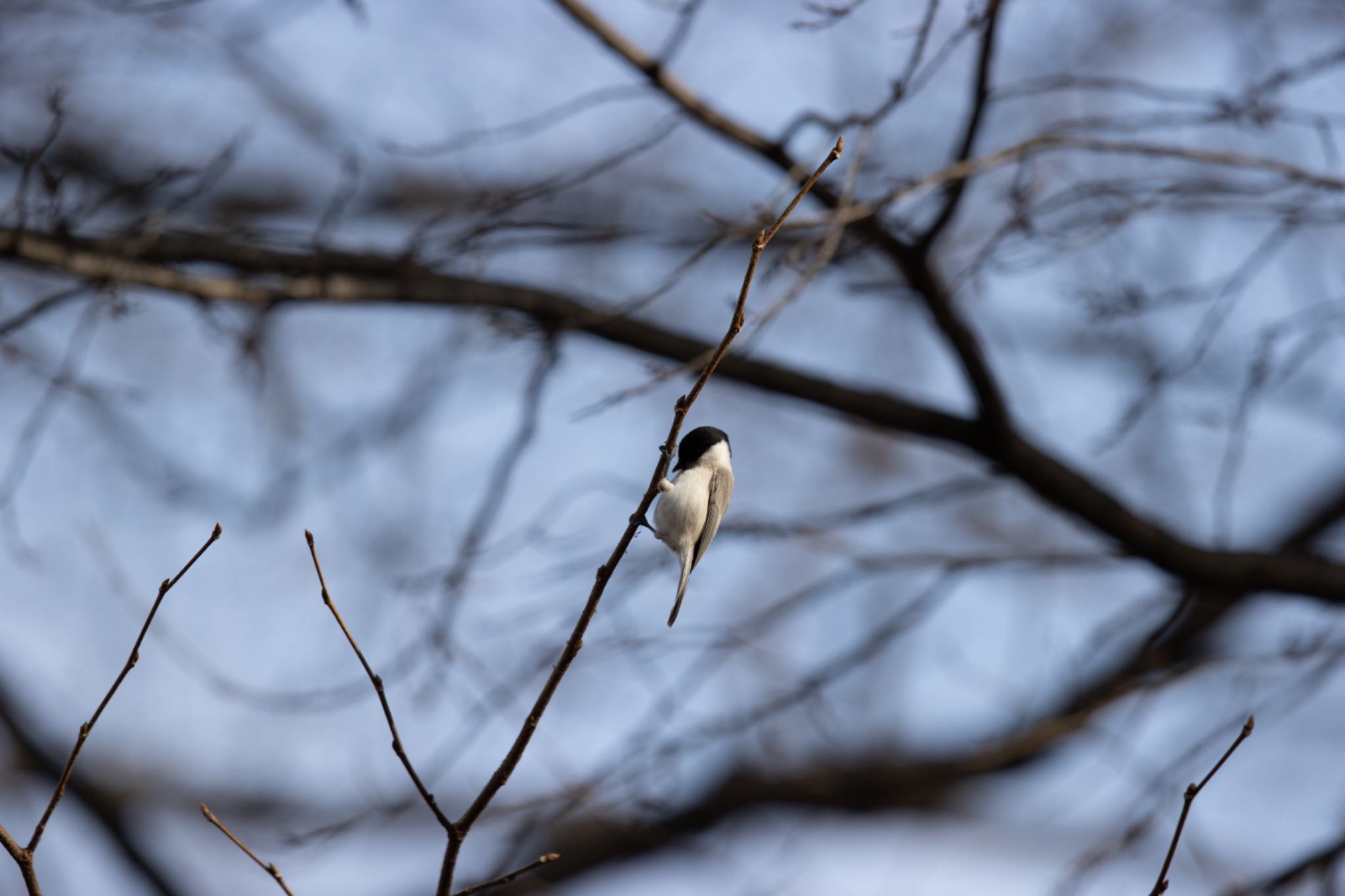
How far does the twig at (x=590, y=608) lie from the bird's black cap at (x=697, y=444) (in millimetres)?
783

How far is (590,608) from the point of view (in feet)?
5.64

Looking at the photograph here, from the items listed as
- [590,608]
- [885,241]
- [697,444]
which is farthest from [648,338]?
[590,608]

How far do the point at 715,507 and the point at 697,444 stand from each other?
0.51ft

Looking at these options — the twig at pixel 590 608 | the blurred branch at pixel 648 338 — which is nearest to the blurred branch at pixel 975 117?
the blurred branch at pixel 648 338

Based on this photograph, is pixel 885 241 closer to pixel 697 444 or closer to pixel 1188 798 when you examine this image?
pixel 697 444

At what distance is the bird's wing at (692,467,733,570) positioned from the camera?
265 cm

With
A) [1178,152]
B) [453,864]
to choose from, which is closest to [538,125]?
[1178,152]

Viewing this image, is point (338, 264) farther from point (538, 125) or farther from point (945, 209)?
point (945, 209)

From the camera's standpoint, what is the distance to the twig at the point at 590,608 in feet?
5.45

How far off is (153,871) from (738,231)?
4.22m

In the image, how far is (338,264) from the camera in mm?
4051

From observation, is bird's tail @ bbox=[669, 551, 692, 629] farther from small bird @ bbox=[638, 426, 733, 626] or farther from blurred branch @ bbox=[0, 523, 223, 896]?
blurred branch @ bbox=[0, 523, 223, 896]

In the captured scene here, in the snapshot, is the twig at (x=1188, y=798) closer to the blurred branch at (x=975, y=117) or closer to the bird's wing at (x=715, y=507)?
the bird's wing at (x=715, y=507)

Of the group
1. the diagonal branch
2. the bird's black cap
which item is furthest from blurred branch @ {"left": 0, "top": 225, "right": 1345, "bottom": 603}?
the bird's black cap
